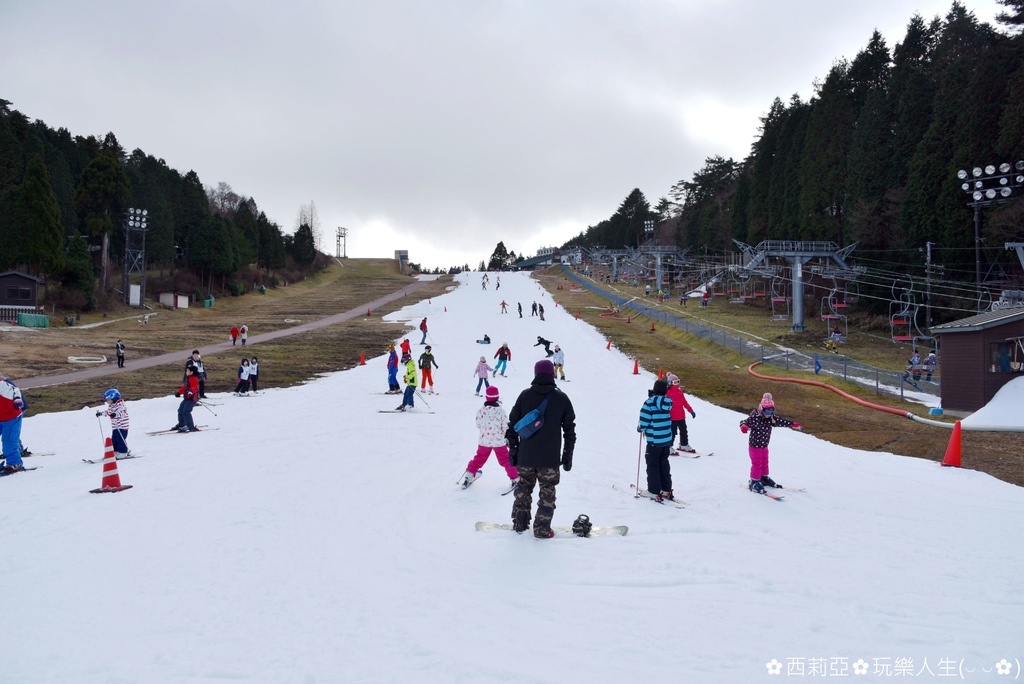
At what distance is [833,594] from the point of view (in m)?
6.18

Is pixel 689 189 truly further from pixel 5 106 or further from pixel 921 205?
pixel 5 106

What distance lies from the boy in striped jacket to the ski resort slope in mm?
319

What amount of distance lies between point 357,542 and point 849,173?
50.2m

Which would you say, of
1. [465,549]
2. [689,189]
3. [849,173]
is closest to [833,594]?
[465,549]

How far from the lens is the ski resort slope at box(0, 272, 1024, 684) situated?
493 cm

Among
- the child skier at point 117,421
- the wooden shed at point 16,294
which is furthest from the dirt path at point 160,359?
the wooden shed at point 16,294

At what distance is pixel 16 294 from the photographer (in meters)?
40.9

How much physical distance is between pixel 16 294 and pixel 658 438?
46.9m

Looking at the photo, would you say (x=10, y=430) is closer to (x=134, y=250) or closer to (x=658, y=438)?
(x=658, y=438)

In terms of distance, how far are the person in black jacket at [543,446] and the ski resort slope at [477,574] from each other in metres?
0.44

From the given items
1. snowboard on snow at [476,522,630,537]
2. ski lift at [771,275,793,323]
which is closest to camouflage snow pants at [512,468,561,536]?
snowboard on snow at [476,522,630,537]

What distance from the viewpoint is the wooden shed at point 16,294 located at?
131 feet

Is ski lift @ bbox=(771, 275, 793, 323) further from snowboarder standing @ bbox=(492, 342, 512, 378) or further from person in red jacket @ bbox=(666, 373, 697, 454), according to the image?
person in red jacket @ bbox=(666, 373, 697, 454)

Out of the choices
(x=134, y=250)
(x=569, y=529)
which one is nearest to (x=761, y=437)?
(x=569, y=529)
